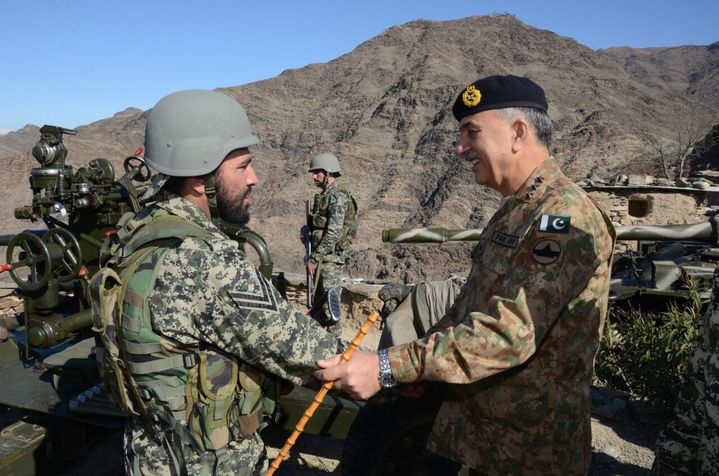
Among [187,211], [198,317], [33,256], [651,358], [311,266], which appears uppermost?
[187,211]

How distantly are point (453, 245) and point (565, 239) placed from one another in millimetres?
15938

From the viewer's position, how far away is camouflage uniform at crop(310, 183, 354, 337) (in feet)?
22.4

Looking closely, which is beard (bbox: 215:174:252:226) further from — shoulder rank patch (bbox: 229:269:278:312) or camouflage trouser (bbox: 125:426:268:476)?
camouflage trouser (bbox: 125:426:268:476)

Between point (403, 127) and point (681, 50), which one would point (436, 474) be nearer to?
point (403, 127)

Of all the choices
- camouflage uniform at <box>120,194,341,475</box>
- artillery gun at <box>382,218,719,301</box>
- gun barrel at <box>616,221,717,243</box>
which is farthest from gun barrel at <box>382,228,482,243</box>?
camouflage uniform at <box>120,194,341,475</box>

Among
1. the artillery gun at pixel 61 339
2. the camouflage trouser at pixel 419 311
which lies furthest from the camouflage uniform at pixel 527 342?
the camouflage trouser at pixel 419 311

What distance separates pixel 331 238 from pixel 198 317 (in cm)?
520

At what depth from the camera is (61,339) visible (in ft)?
13.4

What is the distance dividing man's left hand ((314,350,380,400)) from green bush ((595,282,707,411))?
314cm

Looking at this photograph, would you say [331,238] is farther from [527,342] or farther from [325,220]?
[527,342]

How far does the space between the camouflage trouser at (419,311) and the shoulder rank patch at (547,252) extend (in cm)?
181

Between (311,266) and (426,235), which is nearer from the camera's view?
(426,235)

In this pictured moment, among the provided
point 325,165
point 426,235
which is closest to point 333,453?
point 426,235

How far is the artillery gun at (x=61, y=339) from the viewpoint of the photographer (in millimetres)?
3318
